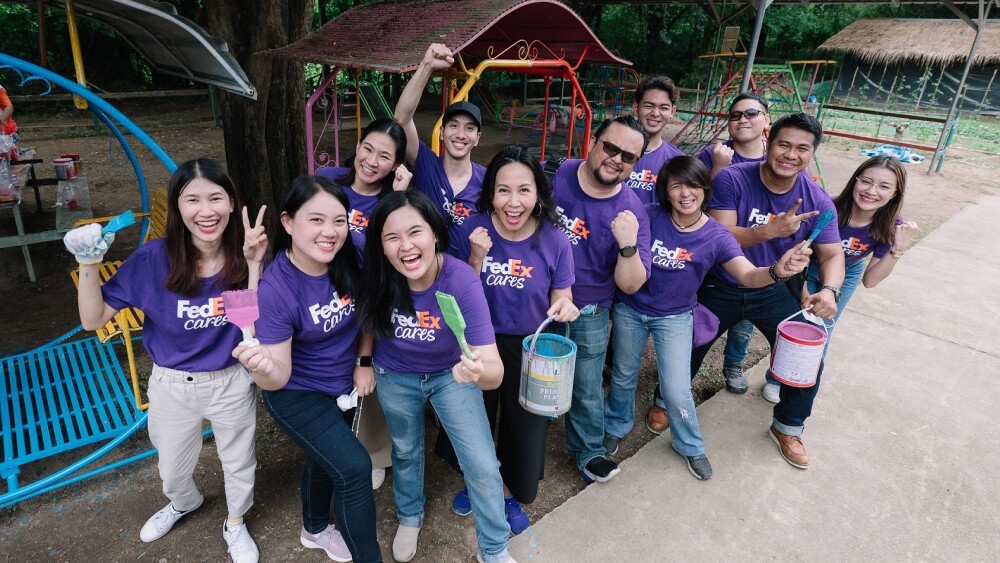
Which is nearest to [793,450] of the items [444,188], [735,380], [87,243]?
[735,380]

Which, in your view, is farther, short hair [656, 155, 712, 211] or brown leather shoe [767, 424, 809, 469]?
brown leather shoe [767, 424, 809, 469]

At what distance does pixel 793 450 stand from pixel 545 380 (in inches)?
71.9

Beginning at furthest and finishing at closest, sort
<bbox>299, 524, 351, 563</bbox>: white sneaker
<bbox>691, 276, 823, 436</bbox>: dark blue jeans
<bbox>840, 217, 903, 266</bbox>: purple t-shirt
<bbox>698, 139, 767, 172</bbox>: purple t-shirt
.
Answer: <bbox>698, 139, 767, 172</bbox>: purple t-shirt
<bbox>840, 217, 903, 266</bbox>: purple t-shirt
<bbox>691, 276, 823, 436</bbox>: dark blue jeans
<bbox>299, 524, 351, 563</bbox>: white sneaker

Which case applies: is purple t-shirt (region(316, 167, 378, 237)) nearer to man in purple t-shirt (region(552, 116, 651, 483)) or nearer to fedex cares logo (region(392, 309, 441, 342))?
fedex cares logo (region(392, 309, 441, 342))

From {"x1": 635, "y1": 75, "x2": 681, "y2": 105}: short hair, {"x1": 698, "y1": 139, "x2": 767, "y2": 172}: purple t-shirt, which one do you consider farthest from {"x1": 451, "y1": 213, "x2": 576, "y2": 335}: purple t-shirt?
{"x1": 635, "y1": 75, "x2": 681, "y2": 105}: short hair

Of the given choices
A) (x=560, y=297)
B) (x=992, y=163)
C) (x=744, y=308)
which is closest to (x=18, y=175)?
(x=560, y=297)

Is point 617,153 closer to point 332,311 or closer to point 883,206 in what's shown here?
point 332,311

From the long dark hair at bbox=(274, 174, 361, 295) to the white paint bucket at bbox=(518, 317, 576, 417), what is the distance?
72 centimetres

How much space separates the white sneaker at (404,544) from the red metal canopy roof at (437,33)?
2204 millimetres

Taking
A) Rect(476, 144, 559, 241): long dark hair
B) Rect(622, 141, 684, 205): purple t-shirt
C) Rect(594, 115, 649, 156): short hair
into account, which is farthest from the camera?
Rect(622, 141, 684, 205): purple t-shirt

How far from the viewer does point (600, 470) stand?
287 centimetres

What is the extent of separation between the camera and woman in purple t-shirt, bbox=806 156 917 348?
9.67 feet

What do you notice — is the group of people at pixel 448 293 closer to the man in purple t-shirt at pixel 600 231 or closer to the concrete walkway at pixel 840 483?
the man in purple t-shirt at pixel 600 231

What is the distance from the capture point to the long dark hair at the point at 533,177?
2279 mm
